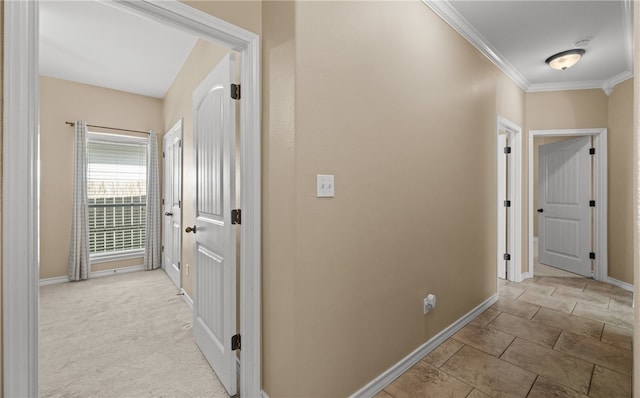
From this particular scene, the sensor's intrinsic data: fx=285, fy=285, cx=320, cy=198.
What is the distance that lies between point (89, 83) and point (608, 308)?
22.8 ft

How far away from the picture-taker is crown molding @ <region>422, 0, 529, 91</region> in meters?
2.19

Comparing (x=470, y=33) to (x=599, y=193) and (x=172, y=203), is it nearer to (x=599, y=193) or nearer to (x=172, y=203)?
(x=599, y=193)

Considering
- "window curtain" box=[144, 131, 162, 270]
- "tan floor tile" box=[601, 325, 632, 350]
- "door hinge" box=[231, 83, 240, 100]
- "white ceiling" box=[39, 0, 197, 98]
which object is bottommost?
"tan floor tile" box=[601, 325, 632, 350]

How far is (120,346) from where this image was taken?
2.30 meters

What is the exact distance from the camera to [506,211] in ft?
12.6

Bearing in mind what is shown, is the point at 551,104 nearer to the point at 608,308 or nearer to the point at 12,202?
the point at 608,308

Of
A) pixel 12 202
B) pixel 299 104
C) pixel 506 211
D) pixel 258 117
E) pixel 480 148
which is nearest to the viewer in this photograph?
pixel 12 202

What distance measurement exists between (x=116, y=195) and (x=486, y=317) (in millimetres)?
5209

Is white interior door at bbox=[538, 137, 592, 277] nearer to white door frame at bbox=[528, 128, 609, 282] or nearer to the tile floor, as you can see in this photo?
white door frame at bbox=[528, 128, 609, 282]

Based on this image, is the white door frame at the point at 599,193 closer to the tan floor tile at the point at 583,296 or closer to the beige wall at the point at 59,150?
the tan floor tile at the point at 583,296

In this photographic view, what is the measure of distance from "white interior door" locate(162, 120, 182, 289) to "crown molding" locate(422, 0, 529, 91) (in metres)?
3.00

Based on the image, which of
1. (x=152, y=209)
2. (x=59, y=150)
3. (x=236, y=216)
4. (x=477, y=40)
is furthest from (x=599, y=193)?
(x=59, y=150)

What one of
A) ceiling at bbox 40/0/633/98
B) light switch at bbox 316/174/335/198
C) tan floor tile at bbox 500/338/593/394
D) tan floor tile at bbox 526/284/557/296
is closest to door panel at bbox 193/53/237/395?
light switch at bbox 316/174/335/198

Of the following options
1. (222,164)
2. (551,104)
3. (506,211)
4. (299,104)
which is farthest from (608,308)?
(222,164)
